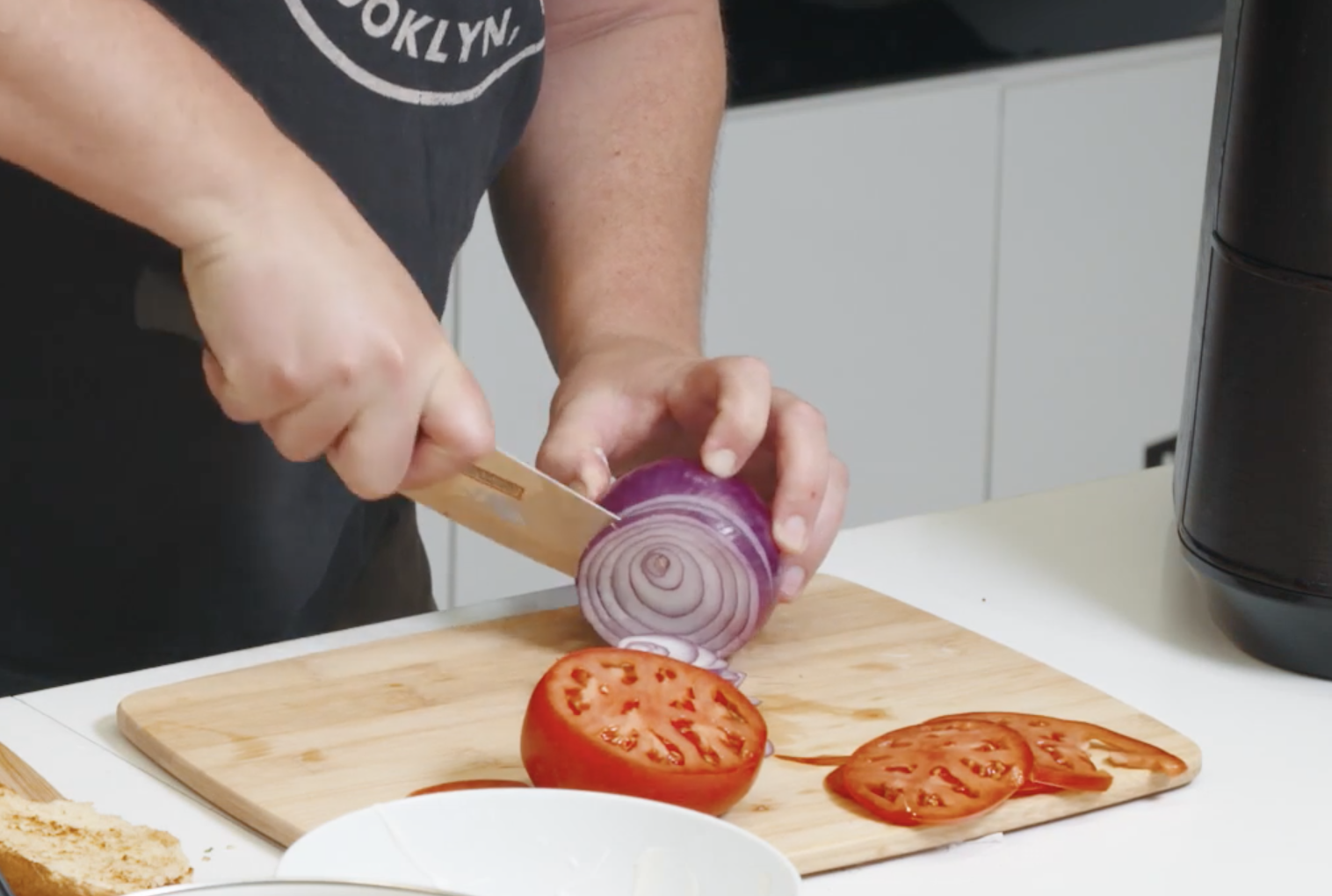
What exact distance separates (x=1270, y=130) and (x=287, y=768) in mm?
576

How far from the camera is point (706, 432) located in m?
1.13

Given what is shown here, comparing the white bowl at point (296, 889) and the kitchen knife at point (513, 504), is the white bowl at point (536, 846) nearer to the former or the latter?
the white bowl at point (296, 889)

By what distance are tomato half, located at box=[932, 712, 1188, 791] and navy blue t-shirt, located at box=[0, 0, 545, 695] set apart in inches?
19.4

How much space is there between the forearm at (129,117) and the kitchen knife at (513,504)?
19 centimetres

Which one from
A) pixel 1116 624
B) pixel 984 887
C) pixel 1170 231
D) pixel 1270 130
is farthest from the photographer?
pixel 1170 231

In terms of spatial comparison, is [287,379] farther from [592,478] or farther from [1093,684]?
[1093,684]

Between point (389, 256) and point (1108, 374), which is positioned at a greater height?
point (389, 256)

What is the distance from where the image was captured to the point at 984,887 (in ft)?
2.72

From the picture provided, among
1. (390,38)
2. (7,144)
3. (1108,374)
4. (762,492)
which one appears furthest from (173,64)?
(1108,374)

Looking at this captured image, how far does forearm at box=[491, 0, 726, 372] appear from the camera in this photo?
50.6 inches

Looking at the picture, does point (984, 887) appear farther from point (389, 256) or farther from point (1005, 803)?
point (389, 256)

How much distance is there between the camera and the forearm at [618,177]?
129 cm

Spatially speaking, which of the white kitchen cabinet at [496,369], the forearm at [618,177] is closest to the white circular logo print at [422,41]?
the forearm at [618,177]

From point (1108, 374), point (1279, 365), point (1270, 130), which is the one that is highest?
point (1270, 130)
